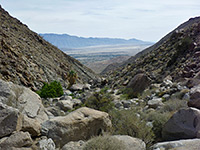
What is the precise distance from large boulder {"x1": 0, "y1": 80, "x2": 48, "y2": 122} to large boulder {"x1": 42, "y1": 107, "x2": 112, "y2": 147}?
4.23ft

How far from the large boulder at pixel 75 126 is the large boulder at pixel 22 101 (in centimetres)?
129

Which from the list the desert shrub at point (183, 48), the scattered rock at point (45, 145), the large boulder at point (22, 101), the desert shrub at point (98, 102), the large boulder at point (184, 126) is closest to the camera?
the scattered rock at point (45, 145)

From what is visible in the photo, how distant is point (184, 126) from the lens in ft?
21.8

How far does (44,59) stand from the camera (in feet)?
135

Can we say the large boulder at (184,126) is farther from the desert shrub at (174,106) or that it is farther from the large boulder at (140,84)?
the large boulder at (140,84)

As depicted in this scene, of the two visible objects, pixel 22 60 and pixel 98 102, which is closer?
pixel 98 102

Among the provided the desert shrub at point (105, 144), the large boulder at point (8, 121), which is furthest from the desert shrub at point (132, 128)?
the large boulder at point (8, 121)

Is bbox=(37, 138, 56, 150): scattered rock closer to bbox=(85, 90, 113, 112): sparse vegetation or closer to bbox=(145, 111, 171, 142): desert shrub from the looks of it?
bbox=(145, 111, 171, 142): desert shrub

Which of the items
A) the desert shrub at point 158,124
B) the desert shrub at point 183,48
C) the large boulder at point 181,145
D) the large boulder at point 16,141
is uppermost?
the desert shrub at point 183,48

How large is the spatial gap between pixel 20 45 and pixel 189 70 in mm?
28671

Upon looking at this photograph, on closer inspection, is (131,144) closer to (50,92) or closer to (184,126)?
(184,126)

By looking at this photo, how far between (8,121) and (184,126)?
4.79m

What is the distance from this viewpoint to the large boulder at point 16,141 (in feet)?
16.2

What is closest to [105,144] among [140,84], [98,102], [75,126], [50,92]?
[75,126]
